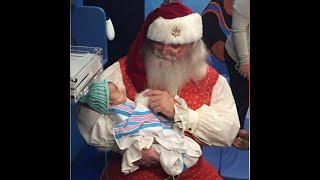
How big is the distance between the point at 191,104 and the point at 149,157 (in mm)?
181

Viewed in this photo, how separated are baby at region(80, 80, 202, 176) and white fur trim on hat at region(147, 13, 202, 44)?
0.17m

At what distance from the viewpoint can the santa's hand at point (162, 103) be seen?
71.2 inches

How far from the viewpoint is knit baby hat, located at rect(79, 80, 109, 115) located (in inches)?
71.6

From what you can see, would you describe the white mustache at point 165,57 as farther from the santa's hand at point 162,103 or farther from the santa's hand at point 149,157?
the santa's hand at point 149,157

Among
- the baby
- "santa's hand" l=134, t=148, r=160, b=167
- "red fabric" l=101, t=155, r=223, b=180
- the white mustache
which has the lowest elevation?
"red fabric" l=101, t=155, r=223, b=180

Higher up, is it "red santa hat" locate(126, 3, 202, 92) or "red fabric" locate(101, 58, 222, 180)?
"red santa hat" locate(126, 3, 202, 92)

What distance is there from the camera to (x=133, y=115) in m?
1.81

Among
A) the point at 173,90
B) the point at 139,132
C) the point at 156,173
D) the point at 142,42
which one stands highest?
the point at 142,42

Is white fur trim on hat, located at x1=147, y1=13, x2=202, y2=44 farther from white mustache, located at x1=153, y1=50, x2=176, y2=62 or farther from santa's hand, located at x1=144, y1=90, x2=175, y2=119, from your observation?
santa's hand, located at x1=144, y1=90, x2=175, y2=119

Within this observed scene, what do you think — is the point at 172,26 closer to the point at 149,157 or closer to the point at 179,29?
the point at 179,29

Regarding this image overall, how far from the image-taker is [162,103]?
181 centimetres

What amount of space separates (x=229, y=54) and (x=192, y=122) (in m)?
0.21

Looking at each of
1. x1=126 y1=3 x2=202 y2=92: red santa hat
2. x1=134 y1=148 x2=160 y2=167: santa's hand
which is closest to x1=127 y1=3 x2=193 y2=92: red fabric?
x1=126 y1=3 x2=202 y2=92: red santa hat

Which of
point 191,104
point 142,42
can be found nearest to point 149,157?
point 191,104
